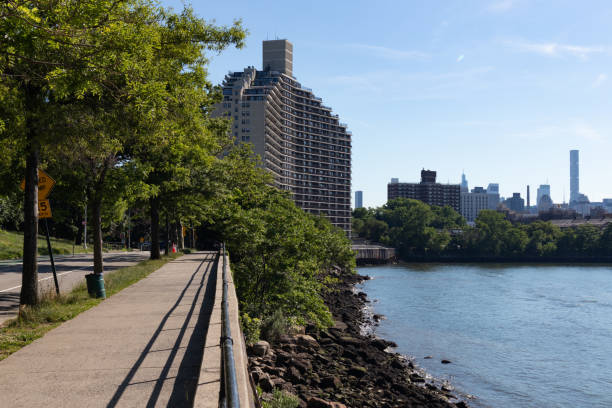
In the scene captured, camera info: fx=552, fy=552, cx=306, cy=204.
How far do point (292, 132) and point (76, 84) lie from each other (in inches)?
6531

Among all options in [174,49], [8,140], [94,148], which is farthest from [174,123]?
[174,49]

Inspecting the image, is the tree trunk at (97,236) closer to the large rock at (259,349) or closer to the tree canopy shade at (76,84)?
the tree canopy shade at (76,84)

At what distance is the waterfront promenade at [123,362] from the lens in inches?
282

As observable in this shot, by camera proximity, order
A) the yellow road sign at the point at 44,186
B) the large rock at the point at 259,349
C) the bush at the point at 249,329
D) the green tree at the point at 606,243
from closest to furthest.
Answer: the yellow road sign at the point at 44,186 < the large rock at the point at 259,349 < the bush at the point at 249,329 < the green tree at the point at 606,243

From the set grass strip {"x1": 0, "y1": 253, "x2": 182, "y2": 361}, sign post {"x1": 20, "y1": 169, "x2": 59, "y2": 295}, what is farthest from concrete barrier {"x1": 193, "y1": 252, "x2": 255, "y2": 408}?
sign post {"x1": 20, "y1": 169, "x2": 59, "y2": 295}

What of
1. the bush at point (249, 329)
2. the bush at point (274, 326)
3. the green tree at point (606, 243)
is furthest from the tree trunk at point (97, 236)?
the green tree at point (606, 243)

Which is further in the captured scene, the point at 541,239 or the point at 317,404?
the point at 541,239

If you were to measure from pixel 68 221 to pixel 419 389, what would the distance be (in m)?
63.5

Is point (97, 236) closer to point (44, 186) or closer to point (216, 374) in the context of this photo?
point (44, 186)

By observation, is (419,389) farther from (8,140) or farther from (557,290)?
(557,290)

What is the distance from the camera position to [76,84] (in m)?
11.2

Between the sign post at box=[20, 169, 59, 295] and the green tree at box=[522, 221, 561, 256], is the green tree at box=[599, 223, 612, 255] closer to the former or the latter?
the green tree at box=[522, 221, 561, 256]

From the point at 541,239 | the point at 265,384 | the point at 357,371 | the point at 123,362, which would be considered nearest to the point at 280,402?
the point at 265,384

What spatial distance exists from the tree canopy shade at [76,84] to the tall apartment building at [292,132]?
13186 cm
